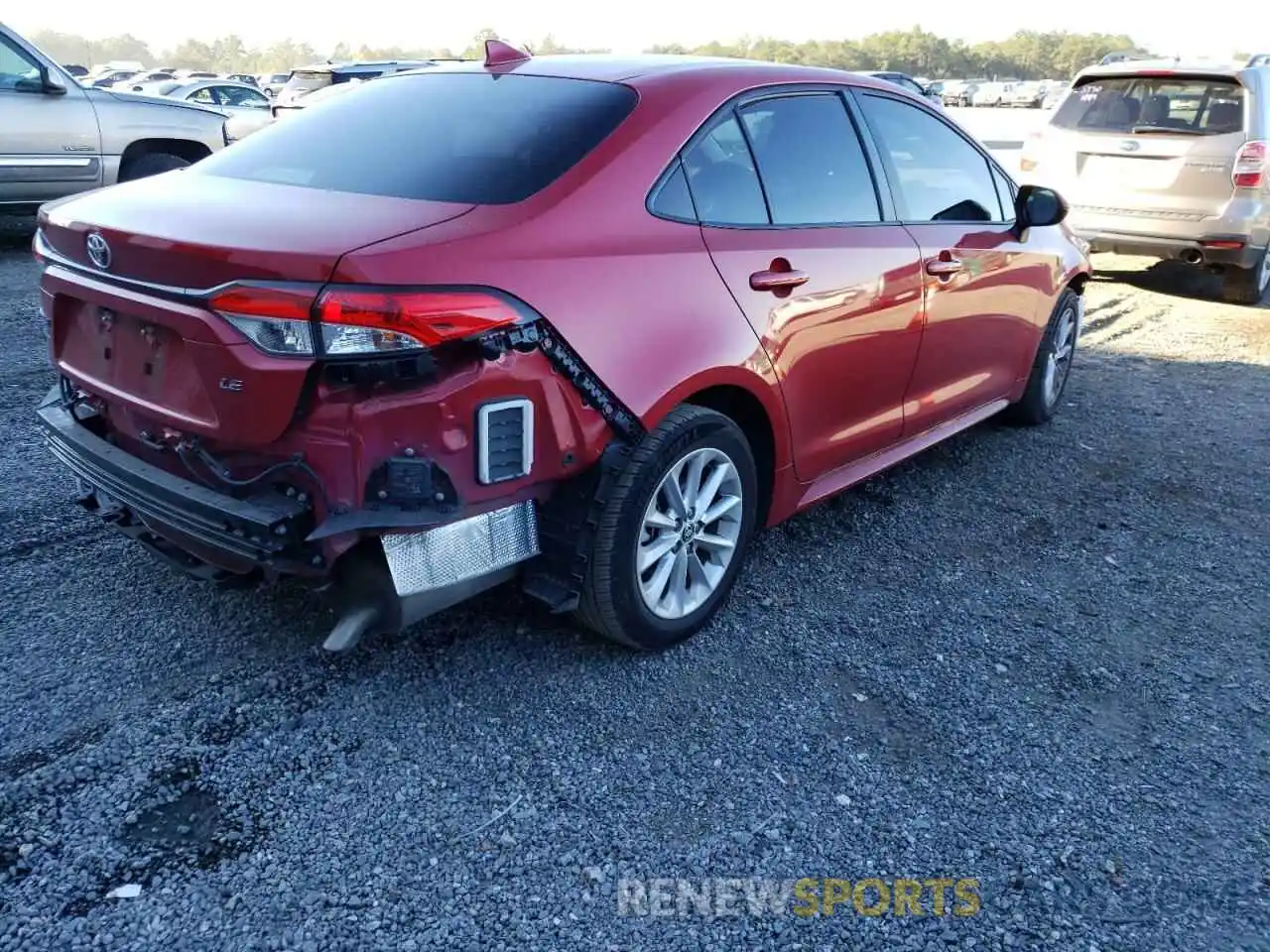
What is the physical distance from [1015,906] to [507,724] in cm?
134

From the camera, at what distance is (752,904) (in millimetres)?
2373

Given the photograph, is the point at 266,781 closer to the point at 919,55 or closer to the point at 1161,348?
the point at 1161,348

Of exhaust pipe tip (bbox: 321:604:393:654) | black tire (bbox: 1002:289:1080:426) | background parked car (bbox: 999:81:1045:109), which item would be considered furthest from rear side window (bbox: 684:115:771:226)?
background parked car (bbox: 999:81:1045:109)

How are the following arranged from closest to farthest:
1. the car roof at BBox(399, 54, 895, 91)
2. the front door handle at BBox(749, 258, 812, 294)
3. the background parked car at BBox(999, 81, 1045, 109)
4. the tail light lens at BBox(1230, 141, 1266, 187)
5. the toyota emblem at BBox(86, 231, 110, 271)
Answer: the toyota emblem at BBox(86, 231, 110, 271), the front door handle at BBox(749, 258, 812, 294), the car roof at BBox(399, 54, 895, 91), the tail light lens at BBox(1230, 141, 1266, 187), the background parked car at BBox(999, 81, 1045, 109)

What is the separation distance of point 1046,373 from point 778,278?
2626 mm

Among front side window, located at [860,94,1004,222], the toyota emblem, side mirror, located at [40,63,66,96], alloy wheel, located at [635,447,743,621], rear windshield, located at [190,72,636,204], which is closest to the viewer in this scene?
the toyota emblem

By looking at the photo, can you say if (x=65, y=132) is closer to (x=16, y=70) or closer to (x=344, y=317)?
(x=16, y=70)

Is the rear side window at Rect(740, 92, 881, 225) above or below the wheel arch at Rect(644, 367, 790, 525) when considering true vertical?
above

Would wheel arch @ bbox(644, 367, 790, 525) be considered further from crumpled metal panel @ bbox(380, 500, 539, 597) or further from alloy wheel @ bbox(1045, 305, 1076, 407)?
alloy wheel @ bbox(1045, 305, 1076, 407)

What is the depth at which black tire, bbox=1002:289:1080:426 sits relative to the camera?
17.4 feet

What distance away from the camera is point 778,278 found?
3312mm

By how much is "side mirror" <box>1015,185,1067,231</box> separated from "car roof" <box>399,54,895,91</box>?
126 cm

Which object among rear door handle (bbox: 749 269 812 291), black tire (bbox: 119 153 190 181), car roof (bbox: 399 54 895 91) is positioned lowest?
black tire (bbox: 119 153 190 181)

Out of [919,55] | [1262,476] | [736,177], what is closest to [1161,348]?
[1262,476]
